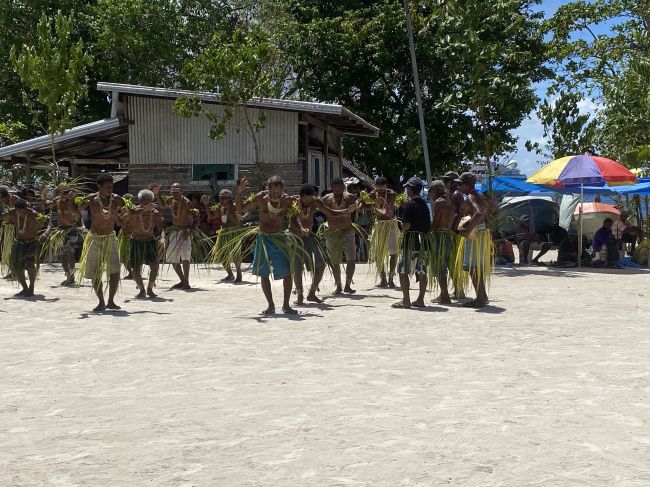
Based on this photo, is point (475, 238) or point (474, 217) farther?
point (475, 238)

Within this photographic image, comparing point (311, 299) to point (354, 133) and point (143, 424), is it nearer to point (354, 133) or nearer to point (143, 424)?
point (143, 424)

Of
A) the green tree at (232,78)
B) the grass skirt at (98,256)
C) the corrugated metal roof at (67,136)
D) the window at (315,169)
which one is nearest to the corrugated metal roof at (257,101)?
the green tree at (232,78)

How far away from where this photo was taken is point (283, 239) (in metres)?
9.67

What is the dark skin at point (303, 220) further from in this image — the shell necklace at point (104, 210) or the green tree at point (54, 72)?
the green tree at point (54, 72)

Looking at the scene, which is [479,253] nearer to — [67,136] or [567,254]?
[567,254]

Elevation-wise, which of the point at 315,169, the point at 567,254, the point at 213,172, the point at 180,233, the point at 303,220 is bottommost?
the point at 567,254

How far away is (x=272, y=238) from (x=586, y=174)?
892 cm

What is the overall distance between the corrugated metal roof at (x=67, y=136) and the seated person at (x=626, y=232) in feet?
37.7

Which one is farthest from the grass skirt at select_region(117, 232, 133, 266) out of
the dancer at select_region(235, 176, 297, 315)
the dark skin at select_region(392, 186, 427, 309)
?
the dark skin at select_region(392, 186, 427, 309)

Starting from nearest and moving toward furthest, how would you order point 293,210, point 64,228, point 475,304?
point 293,210, point 475,304, point 64,228

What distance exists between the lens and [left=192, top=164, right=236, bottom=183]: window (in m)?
20.3

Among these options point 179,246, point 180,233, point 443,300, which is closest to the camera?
point 443,300

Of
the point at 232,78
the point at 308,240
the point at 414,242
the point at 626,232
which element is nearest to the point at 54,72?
the point at 232,78

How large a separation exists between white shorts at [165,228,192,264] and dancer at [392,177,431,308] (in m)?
3.77
